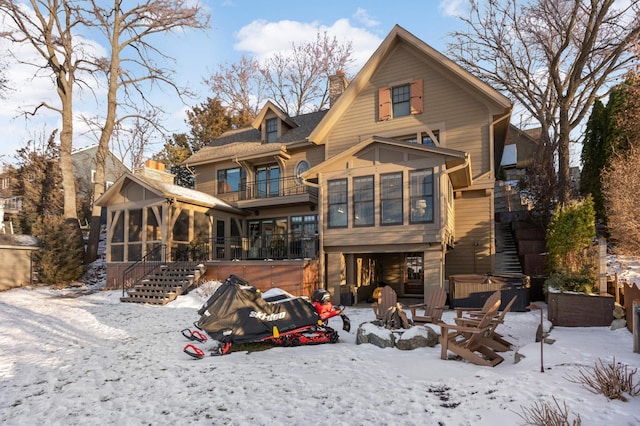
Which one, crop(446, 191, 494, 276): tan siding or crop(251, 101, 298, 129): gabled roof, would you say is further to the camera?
crop(251, 101, 298, 129): gabled roof

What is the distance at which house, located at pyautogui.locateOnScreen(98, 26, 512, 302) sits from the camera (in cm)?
1302

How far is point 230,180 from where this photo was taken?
830 inches

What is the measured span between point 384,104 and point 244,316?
12204 mm

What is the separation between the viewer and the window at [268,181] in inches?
778

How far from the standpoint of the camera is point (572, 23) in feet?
57.0

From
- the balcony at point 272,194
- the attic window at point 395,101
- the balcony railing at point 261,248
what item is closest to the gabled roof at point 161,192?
the balcony at point 272,194

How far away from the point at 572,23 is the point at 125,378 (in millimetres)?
20613

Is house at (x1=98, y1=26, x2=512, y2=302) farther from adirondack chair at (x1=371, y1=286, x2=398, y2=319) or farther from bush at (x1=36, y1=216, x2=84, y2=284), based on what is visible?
adirondack chair at (x1=371, y1=286, x2=398, y2=319)

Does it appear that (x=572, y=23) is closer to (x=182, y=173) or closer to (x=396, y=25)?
(x=396, y=25)

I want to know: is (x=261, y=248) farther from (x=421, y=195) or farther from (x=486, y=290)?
(x=486, y=290)

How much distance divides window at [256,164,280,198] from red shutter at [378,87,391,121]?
5.84m

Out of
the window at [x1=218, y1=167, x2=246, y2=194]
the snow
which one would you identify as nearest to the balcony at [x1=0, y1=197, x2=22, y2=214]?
the window at [x1=218, y1=167, x2=246, y2=194]

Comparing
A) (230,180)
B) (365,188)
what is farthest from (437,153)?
(230,180)

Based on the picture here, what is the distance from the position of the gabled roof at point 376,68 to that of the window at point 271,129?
355cm
